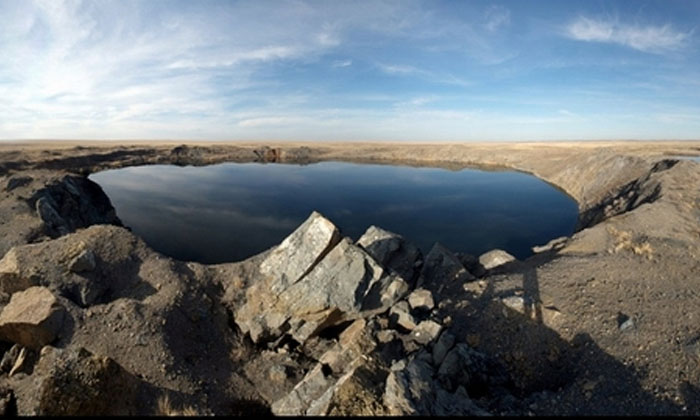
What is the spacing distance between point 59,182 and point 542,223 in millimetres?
53746

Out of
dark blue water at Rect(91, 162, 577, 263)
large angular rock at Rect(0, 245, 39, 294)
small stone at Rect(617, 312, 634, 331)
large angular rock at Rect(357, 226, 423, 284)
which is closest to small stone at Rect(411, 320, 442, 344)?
large angular rock at Rect(357, 226, 423, 284)

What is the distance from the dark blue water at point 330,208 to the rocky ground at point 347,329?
16.6m

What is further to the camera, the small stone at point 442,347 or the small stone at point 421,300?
the small stone at point 421,300

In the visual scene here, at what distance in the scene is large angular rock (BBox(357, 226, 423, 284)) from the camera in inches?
744

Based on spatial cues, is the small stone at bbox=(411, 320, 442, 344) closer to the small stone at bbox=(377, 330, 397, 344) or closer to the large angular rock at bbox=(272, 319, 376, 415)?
the small stone at bbox=(377, 330, 397, 344)

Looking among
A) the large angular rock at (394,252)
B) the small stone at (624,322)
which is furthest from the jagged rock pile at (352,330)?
the small stone at (624,322)

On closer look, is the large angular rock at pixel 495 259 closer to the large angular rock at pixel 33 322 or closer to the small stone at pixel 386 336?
the small stone at pixel 386 336

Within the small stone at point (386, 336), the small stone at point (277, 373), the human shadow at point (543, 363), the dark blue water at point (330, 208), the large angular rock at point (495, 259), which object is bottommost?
the dark blue water at point (330, 208)

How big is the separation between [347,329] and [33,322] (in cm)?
1032

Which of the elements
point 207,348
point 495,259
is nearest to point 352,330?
point 207,348

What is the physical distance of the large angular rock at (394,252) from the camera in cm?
1891

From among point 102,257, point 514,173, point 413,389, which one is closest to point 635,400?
point 413,389

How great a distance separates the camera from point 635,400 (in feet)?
31.8

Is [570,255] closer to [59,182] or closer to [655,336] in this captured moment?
Result: [655,336]
